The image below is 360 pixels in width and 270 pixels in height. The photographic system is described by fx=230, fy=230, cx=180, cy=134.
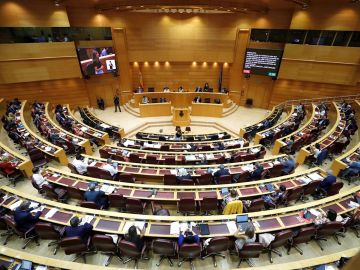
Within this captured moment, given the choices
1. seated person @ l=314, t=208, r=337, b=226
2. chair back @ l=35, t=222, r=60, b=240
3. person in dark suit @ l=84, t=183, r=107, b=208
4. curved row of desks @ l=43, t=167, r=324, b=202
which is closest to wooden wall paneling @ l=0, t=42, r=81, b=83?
curved row of desks @ l=43, t=167, r=324, b=202

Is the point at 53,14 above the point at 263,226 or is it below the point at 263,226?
above

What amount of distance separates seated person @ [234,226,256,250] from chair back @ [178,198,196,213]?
5.20 feet

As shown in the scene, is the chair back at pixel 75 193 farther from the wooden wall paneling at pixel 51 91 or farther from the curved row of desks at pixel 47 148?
the wooden wall paneling at pixel 51 91

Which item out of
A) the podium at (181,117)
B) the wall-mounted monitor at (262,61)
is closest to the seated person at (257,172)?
the podium at (181,117)

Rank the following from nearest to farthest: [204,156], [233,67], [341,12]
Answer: [204,156] → [341,12] → [233,67]

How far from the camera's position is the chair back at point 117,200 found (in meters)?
6.73

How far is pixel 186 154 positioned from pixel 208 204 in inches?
135

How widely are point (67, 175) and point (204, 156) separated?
5.19 m

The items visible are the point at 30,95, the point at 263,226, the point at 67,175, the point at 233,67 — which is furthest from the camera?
the point at 233,67

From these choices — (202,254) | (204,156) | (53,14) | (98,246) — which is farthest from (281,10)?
(98,246)

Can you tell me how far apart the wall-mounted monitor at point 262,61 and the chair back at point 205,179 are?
11608mm

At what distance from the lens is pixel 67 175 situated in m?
7.75

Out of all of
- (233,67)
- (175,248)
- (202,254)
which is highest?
(233,67)

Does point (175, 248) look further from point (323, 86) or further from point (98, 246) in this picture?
point (323, 86)
